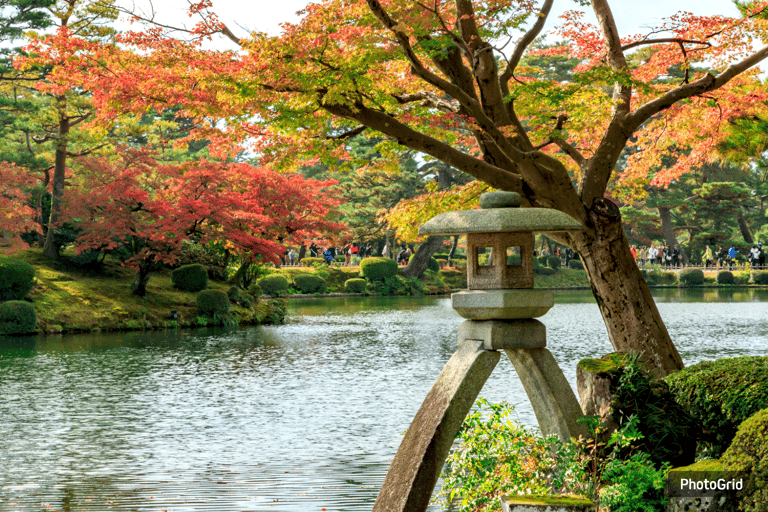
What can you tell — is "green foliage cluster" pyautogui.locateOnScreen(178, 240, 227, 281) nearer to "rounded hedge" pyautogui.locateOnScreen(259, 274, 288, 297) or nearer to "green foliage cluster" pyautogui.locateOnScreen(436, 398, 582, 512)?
"rounded hedge" pyautogui.locateOnScreen(259, 274, 288, 297)

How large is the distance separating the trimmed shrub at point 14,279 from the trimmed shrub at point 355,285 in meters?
20.3

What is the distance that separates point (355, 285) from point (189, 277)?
15796mm

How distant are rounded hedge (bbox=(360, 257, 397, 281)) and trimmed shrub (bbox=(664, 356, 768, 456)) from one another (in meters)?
33.9

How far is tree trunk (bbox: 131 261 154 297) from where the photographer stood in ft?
71.0

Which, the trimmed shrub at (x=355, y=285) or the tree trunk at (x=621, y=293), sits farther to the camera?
the trimmed shrub at (x=355, y=285)

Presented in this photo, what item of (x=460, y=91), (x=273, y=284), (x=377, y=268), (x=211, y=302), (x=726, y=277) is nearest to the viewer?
(x=460, y=91)

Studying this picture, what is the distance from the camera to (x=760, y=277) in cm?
4347

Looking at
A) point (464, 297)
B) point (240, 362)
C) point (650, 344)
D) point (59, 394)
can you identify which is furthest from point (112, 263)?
point (464, 297)

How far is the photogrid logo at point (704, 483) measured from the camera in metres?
3.89


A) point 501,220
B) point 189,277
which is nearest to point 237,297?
point 189,277

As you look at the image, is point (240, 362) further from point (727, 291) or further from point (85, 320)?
point (727, 291)

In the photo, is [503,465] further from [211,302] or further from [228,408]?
[211,302]

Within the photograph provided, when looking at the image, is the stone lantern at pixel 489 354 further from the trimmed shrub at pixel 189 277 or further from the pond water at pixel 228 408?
the trimmed shrub at pixel 189 277

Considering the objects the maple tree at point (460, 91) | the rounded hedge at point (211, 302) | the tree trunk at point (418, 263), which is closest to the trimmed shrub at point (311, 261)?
the tree trunk at point (418, 263)
